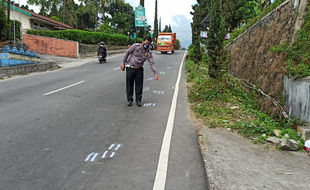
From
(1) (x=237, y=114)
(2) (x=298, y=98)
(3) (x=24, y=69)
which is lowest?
(1) (x=237, y=114)

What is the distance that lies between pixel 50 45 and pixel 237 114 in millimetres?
24082

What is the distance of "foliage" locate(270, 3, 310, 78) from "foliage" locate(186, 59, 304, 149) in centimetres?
105

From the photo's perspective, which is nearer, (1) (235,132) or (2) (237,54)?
(1) (235,132)

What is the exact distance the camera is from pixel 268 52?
7.85 m

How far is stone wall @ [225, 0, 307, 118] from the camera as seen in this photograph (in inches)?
267

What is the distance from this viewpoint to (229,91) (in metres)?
9.77

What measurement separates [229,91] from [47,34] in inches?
937

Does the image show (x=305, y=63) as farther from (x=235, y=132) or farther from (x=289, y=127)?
(x=235, y=132)

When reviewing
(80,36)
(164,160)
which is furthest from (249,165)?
(80,36)

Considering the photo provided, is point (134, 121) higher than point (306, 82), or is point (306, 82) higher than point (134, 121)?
point (306, 82)

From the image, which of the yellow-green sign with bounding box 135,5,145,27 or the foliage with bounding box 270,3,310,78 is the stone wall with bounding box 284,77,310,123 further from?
the yellow-green sign with bounding box 135,5,145,27

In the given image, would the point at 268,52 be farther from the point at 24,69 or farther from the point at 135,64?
the point at 24,69

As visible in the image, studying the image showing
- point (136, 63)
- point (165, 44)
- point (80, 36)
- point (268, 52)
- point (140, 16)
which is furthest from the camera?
point (140, 16)

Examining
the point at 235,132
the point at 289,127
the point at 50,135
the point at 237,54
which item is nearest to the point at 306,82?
the point at 289,127
